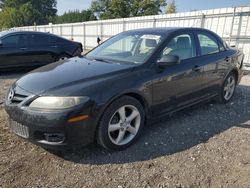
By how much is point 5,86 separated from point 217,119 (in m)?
5.31

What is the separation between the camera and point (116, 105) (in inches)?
126

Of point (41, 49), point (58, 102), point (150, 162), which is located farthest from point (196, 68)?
point (41, 49)

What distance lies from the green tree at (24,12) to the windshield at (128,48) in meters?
59.7

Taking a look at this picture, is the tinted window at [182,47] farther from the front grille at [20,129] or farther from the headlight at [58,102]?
the front grille at [20,129]

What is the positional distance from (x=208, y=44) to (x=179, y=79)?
4.23 ft

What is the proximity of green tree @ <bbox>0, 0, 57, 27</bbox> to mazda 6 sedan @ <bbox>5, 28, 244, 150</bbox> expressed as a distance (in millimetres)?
60338

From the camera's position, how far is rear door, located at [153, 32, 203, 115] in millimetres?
3730

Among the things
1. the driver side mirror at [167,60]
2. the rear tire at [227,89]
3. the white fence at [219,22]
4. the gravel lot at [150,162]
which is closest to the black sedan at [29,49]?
the gravel lot at [150,162]

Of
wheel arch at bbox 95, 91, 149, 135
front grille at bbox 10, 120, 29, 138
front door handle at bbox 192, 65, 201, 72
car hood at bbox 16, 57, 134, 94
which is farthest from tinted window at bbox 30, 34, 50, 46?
wheel arch at bbox 95, 91, 149, 135

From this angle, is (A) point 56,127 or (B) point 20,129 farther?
(B) point 20,129

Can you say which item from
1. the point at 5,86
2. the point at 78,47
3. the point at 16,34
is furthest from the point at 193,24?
the point at 5,86

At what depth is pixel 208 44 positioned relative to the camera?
4793 mm

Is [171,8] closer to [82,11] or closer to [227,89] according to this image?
[82,11]

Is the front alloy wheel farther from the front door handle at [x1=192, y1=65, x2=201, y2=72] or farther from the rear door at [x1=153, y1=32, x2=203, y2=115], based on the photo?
the front door handle at [x1=192, y1=65, x2=201, y2=72]
